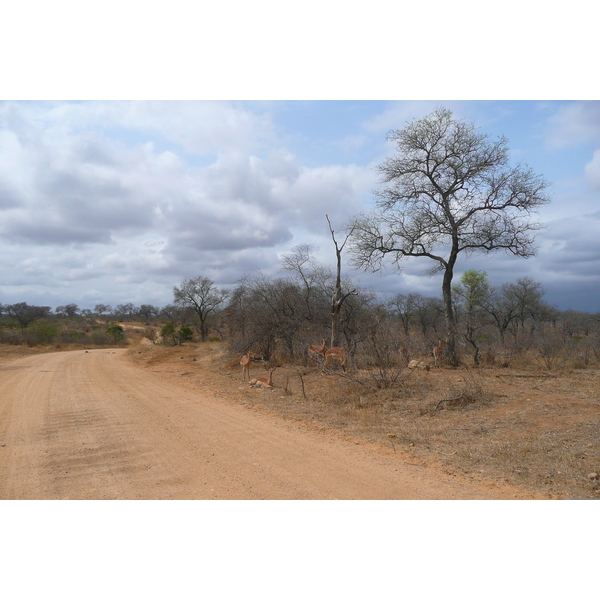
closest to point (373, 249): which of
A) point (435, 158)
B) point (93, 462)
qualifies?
point (435, 158)

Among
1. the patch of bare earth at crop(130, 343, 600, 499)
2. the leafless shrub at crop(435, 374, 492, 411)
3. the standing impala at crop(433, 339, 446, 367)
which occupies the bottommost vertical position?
the patch of bare earth at crop(130, 343, 600, 499)

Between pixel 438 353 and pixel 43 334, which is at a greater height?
pixel 43 334

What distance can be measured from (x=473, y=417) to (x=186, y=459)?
5.04m

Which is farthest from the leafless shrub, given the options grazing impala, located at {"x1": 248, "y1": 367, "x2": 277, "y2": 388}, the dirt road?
grazing impala, located at {"x1": 248, "y1": 367, "x2": 277, "y2": 388}

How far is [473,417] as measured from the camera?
776cm

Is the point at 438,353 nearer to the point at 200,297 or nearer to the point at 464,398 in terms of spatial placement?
the point at 464,398

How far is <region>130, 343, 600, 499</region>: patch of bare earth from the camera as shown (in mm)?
5238

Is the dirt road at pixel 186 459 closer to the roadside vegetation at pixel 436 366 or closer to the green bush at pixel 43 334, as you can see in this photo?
the roadside vegetation at pixel 436 366

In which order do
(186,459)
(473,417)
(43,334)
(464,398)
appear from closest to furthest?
(186,459) → (473,417) → (464,398) → (43,334)

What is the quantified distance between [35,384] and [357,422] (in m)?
9.46

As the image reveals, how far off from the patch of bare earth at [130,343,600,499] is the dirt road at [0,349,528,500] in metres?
0.47

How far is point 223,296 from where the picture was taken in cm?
4547

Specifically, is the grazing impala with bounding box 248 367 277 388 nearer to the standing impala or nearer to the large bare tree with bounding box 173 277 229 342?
the standing impala

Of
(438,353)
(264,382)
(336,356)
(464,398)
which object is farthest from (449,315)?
(264,382)
